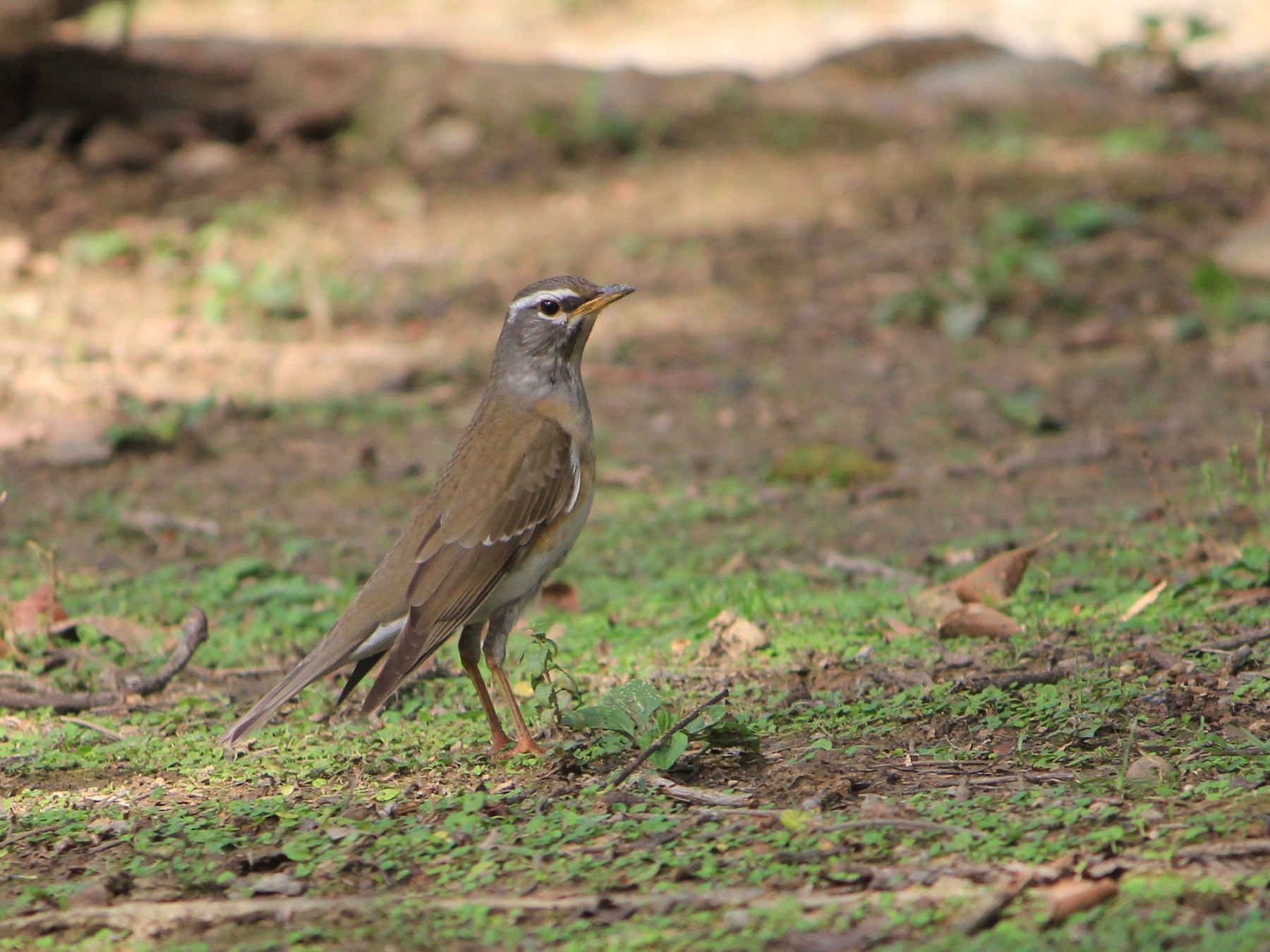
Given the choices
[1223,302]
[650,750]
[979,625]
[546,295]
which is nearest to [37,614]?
[546,295]

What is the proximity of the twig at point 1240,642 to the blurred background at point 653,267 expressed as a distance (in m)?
1.02

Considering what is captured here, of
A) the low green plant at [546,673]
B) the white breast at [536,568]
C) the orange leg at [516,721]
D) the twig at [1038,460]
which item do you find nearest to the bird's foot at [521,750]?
the orange leg at [516,721]

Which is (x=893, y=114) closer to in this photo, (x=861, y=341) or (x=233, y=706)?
(x=861, y=341)

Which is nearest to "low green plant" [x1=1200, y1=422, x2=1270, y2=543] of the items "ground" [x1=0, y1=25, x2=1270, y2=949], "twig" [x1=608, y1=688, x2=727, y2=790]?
"ground" [x1=0, y1=25, x2=1270, y2=949]

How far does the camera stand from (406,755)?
16.3 ft

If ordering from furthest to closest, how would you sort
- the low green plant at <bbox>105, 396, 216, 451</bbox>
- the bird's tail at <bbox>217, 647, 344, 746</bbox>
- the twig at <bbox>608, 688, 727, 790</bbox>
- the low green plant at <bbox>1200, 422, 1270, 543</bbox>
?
the low green plant at <bbox>105, 396, 216, 451</bbox> → the low green plant at <bbox>1200, 422, 1270, 543</bbox> → the bird's tail at <bbox>217, 647, 344, 746</bbox> → the twig at <bbox>608, 688, 727, 790</bbox>

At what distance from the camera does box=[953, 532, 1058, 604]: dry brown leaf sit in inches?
235

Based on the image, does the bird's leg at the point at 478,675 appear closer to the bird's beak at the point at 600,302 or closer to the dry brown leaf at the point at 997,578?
the bird's beak at the point at 600,302

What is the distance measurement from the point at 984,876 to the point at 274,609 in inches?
144

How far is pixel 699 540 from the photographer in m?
7.34

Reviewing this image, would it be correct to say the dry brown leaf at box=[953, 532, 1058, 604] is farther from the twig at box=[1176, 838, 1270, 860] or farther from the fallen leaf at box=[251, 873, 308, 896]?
the fallen leaf at box=[251, 873, 308, 896]

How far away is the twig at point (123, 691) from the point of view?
17.8 feet

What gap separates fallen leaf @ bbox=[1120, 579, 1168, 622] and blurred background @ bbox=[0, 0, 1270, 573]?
43 centimetres

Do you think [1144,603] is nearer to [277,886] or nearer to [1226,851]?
[1226,851]
